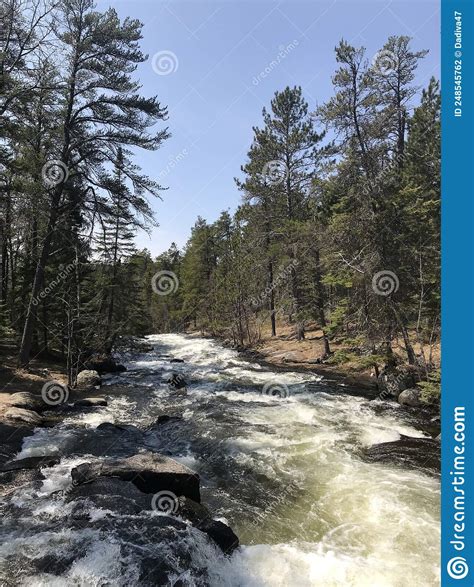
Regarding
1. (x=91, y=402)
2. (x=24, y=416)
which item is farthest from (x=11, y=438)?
(x=91, y=402)

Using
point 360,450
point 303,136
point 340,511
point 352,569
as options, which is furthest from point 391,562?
point 303,136

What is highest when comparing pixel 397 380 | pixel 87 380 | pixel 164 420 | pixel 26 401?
pixel 397 380

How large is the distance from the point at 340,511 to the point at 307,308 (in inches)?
650

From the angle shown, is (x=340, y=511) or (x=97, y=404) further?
(x=97, y=404)

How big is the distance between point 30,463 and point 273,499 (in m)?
4.98

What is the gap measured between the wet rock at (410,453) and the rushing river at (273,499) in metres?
0.32

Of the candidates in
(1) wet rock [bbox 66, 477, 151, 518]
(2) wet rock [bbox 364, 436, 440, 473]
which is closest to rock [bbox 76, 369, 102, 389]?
(1) wet rock [bbox 66, 477, 151, 518]

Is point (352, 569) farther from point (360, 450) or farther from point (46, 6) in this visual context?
point (46, 6)

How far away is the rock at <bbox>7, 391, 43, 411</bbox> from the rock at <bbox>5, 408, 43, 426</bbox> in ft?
1.51

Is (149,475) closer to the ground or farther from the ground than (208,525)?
farther from the ground

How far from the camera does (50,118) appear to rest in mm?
15695

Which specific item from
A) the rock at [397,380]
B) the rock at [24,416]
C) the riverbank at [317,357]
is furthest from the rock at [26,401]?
the rock at [397,380]

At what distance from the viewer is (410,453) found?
9078mm

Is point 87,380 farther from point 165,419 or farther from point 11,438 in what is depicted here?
point 11,438
